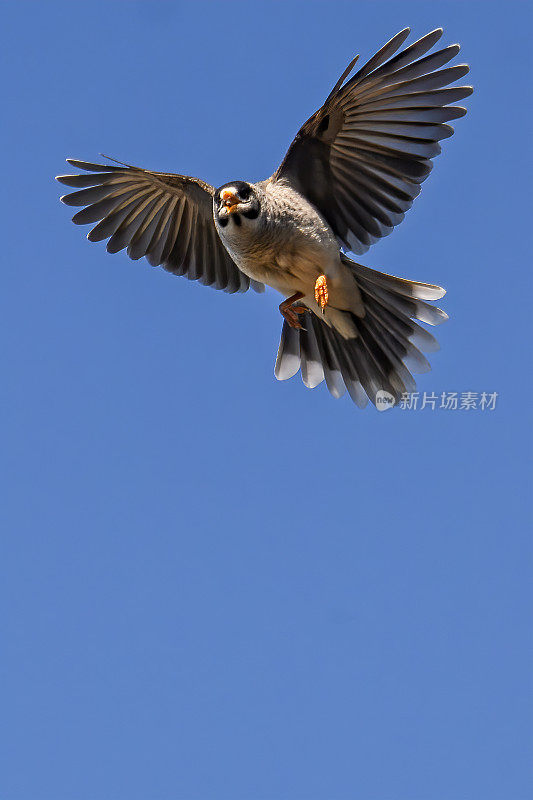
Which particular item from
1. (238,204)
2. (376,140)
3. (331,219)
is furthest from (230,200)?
(376,140)

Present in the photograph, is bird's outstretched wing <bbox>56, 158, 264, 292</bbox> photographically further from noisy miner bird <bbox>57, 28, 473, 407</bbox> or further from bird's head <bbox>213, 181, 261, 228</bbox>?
bird's head <bbox>213, 181, 261, 228</bbox>

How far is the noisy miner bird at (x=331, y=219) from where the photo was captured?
8398 mm

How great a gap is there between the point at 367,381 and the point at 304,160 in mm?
1946

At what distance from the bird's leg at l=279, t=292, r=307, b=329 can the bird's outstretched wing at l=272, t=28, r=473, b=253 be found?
55 cm

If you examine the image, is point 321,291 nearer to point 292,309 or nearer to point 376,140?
point 292,309

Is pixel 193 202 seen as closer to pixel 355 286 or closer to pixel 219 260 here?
pixel 219 260

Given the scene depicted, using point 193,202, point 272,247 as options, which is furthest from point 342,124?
point 193,202

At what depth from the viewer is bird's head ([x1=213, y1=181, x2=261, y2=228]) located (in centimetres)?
833

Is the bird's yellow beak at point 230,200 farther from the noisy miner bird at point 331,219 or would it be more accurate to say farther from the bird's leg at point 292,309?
the bird's leg at point 292,309

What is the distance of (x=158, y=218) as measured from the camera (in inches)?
392

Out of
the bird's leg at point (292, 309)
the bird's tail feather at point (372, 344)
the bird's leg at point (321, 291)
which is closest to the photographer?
the bird's leg at point (321, 291)

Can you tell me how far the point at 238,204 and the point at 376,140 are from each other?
120 centimetres

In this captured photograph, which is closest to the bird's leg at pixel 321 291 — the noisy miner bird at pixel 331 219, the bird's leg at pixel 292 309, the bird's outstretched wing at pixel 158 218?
the noisy miner bird at pixel 331 219

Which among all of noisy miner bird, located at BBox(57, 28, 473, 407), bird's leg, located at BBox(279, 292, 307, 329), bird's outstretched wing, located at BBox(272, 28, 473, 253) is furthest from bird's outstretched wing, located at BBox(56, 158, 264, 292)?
bird's outstretched wing, located at BBox(272, 28, 473, 253)
